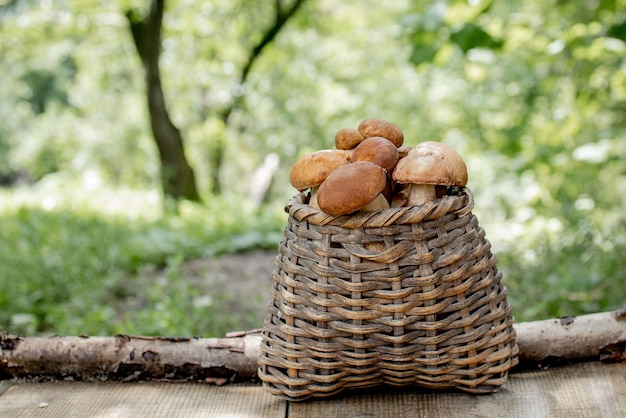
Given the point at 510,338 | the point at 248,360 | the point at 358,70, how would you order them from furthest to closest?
the point at 358,70
the point at 248,360
the point at 510,338

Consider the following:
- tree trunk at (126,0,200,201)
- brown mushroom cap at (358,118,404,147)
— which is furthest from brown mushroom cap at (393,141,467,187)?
tree trunk at (126,0,200,201)

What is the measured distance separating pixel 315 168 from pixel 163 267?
3.35 meters

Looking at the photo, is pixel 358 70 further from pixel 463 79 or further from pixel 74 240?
pixel 74 240

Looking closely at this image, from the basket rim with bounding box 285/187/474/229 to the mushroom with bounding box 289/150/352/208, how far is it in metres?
0.05

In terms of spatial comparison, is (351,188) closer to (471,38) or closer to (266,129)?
(471,38)

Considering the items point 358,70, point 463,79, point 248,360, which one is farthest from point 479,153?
point 248,360

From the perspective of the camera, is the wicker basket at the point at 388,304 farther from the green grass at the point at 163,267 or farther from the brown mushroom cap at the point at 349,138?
the green grass at the point at 163,267

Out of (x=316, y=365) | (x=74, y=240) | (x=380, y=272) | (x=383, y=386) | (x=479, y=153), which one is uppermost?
(x=380, y=272)

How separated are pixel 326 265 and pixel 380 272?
12 cm

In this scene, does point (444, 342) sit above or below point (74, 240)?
above

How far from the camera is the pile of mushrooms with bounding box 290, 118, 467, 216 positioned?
53.1 inches

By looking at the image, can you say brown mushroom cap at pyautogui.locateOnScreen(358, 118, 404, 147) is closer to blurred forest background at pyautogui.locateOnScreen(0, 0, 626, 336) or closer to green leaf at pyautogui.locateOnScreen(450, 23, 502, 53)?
blurred forest background at pyautogui.locateOnScreen(0, 0, 626, 336)

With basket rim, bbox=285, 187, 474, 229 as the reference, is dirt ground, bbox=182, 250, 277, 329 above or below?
below

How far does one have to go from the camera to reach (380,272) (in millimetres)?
1398
